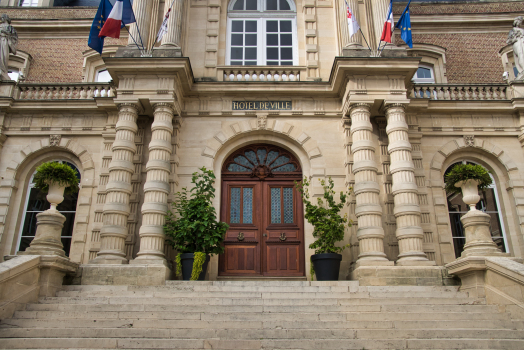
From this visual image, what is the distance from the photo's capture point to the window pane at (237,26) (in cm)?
1570

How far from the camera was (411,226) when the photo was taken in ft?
37.8

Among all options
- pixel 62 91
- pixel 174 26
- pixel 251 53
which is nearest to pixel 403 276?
pixel 251 53

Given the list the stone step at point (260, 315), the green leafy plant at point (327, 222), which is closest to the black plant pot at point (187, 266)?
the green leafy plant at point (327, 222)

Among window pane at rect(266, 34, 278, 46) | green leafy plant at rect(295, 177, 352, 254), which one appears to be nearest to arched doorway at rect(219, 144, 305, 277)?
green leafy plant at rect(295, 177, 352, 254)

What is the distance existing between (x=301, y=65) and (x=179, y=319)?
31.6 feet

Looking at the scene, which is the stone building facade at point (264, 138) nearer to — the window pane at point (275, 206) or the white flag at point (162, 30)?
the window pane at point (275, 206)

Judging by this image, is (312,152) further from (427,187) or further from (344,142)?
(427,187)

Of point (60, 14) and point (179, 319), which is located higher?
point (60, 14)

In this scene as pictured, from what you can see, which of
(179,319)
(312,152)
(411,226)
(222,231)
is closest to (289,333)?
(179,319)

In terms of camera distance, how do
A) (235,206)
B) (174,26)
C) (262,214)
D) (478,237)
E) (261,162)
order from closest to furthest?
(478,237), (262,214), (235,206), (174,26), (261,162)

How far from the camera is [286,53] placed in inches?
601

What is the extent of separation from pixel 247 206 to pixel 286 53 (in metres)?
5.48

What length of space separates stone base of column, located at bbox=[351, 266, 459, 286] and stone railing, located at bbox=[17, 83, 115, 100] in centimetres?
992

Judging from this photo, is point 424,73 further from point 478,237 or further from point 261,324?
point 261,324
